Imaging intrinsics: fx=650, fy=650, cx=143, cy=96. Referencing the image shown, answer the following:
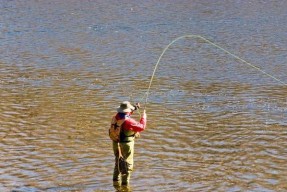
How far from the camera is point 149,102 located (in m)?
16.3

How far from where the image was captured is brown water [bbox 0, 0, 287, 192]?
11414 millimetres

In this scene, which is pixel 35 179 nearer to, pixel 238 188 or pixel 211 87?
pixel 238 188

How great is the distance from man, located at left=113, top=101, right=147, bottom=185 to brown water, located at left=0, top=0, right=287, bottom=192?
1.62ft

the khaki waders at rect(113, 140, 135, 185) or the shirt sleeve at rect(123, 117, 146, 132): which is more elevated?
the shirt sleeve at rect(123, 117, 146, 132)

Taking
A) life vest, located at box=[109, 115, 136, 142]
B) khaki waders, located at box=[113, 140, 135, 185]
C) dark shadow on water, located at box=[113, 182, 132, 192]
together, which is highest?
life vest, located at box=[109, 115, 136, 142]

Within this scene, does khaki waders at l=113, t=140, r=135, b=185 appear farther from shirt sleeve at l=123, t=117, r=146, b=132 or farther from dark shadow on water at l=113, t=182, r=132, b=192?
shirt sleeve at l=123, t=117, r=146, b=132

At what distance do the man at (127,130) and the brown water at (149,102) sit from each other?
495 mm

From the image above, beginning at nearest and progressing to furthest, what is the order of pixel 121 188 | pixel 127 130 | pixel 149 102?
pixel 127 130 < pixel 121 188 < pixel 149 102

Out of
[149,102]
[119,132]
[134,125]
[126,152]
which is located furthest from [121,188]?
[149,102]

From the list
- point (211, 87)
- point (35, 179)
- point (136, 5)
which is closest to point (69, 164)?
point (35, 179)

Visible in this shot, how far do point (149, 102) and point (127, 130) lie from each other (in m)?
6.10

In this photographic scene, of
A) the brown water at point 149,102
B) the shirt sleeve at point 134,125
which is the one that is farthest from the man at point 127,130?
the brown water at point 149,102

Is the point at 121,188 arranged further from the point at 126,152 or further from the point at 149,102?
the point at 149,102

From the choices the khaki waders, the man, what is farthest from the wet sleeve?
the khaki waders
